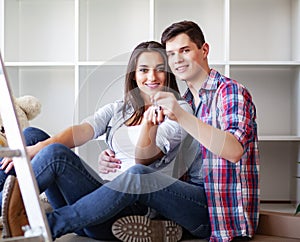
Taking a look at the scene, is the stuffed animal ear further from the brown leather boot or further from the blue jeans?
the brown leather boot

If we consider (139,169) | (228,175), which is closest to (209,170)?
(228,175)

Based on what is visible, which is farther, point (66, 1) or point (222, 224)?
point (66, 1)

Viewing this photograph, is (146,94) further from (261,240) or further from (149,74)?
(261,240)

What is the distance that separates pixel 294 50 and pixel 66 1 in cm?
125

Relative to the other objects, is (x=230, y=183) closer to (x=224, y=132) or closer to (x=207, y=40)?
(x=224, y=132)

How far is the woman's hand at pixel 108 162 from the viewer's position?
1643mm

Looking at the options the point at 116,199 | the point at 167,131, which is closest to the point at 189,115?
the point at 167,131

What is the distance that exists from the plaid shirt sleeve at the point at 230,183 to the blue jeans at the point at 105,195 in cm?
5

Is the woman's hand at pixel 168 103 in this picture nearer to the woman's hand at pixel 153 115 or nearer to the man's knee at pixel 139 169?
the woman's hand at pixel 153 115

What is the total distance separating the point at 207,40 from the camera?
301 cm

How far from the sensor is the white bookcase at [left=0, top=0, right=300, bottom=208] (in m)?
2.99

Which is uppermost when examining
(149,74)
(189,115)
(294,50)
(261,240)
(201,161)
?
(294,50)

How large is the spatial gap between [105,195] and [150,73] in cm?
39

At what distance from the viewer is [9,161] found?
5.81 ft
